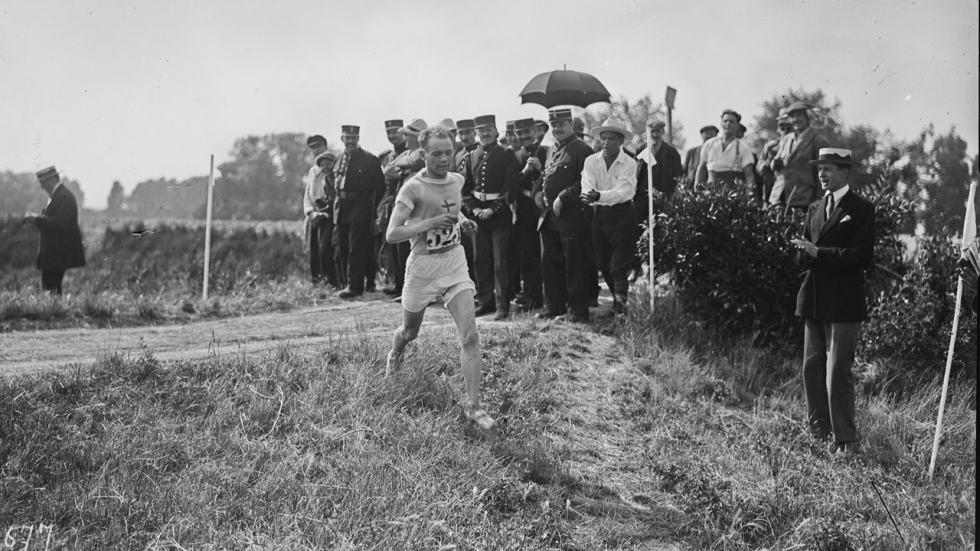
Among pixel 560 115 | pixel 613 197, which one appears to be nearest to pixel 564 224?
pixel 613 197

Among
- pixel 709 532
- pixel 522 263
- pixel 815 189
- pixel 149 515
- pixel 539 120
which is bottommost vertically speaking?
pixel 709 532

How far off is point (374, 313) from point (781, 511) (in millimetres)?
5439

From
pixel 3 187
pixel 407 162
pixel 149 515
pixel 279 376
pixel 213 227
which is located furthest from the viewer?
pixel 3 187

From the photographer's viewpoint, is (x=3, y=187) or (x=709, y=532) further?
(x=3, y=187)

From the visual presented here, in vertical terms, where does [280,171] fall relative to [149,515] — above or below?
above

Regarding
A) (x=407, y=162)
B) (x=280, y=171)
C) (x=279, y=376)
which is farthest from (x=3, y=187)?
(x=279, y=376)

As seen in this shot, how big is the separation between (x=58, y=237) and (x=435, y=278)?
8090 mm

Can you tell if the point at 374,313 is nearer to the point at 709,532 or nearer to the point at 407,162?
the point at 407,162

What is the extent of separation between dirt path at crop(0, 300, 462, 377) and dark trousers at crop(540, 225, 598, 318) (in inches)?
48.6

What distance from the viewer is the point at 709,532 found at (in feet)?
19.3

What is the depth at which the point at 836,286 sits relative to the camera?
686cm

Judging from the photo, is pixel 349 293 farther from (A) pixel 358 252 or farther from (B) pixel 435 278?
(B) pixel 435 278

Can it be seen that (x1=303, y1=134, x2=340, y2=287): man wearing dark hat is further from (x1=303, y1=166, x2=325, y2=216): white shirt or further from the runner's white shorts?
the runner's white shorts

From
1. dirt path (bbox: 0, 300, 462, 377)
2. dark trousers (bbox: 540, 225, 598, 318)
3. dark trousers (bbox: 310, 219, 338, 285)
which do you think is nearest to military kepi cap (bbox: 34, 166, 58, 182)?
dirt path (bbox: 0, 300, 462, 377)
